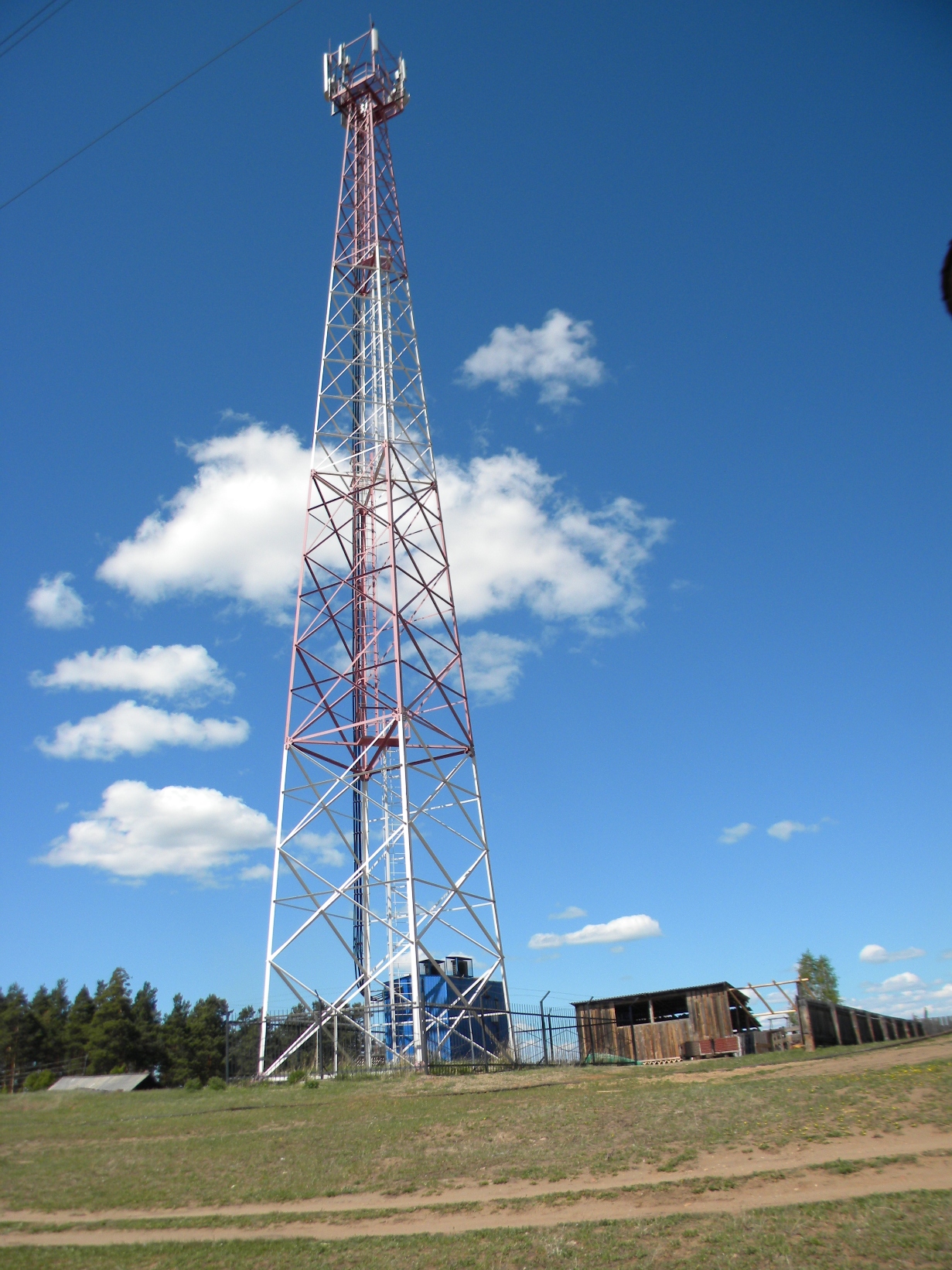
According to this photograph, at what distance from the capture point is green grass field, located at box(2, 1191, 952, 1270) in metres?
7.64

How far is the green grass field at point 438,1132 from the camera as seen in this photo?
11.6m

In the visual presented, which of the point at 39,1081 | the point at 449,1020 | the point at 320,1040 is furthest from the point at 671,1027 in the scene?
the point at 39,1081

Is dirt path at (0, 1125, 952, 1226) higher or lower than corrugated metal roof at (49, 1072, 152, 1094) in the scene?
lower

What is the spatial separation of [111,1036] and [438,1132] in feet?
133

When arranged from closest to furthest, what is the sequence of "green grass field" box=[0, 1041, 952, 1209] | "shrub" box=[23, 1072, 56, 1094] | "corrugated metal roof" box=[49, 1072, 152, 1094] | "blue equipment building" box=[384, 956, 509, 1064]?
"green grass field" box=[0, 1041, 952, 1209], "blue equipment building" box=[384, 956, 509, 1064], "corrugated metal roof" box=[49, 1072, 152, 1094], "shrub" box=[23, 1072, 56, 1094]

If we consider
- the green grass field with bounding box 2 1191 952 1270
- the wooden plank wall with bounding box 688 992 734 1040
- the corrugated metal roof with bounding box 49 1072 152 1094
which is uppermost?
the wooden plank wall with bounding box 688 992 734 1040

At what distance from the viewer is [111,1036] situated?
4697 cm

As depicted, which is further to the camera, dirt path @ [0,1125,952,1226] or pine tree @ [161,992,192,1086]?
pine tree @ [161,992,192,1086]

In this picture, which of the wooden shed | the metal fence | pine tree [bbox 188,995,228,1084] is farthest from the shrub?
pine tree [bbox 188,995,228,1084]

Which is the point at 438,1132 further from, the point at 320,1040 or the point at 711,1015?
the point at 711,1015

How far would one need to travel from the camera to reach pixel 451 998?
2955 centimetres

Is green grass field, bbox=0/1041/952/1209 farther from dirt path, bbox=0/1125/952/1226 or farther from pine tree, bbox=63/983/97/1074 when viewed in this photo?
pine tree, bbox=63/983/97/1074

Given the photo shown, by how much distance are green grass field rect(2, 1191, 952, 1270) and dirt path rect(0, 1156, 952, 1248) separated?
31 cm

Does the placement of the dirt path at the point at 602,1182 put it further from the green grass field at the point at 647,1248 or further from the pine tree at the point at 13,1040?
the pine tree at the point at 13,1040
